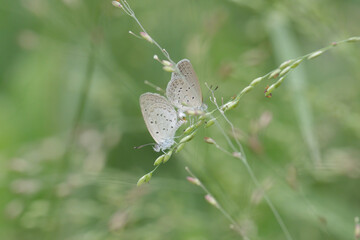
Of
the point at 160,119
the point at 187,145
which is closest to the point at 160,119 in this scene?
the point at 160,119

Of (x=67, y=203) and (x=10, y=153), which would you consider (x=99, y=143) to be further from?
Answer: (x=10, y=153)

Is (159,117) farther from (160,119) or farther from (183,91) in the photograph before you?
(183,91)

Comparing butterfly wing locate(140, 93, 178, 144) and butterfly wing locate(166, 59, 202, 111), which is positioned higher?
butterfly wing locate(166, 59, 202, 111)

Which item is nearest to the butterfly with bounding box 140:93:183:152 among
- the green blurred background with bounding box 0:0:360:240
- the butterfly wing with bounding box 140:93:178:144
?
the butterfly wing with bounding box 140:93:178:144

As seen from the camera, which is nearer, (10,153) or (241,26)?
(10,153)

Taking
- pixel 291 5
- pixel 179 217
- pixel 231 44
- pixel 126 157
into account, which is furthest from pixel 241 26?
pixel 179 217

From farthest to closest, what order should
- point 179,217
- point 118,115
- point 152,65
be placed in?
point 152,65 → point 118,115 → point 179,217

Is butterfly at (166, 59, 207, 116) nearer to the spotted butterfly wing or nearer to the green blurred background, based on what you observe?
the spotted butterfly wing
